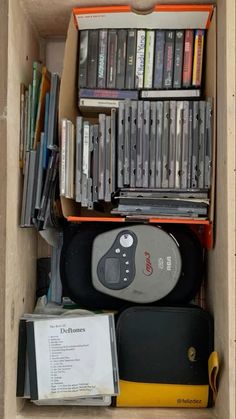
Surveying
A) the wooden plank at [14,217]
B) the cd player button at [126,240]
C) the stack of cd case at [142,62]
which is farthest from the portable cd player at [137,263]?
the stack of cd case at [142,62]

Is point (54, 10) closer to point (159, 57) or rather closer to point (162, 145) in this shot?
point (159, 57)

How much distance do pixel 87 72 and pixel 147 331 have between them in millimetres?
852

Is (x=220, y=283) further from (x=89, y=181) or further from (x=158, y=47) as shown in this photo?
(x=158, y=47)

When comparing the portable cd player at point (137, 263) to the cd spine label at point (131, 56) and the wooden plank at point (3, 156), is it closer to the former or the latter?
→ the wooden plank at point (3, 156)

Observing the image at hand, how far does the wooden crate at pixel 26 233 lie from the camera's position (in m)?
1.37

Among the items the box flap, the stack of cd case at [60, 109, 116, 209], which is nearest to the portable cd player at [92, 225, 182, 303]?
the stack of cd case at [60, 109, 116, 209]

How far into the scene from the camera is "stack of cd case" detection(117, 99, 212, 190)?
1.52 meters

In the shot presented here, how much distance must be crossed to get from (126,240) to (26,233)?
13.8 inches

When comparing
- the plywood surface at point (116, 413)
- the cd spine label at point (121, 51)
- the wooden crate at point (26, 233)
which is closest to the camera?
the wooden crate at point (26, 233)

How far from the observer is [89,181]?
1549mm

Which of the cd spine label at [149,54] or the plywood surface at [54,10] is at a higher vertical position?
the plywood surface at [54,10]

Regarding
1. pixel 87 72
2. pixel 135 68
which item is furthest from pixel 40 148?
pixel 135 68

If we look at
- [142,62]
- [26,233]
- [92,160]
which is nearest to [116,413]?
[26,233]

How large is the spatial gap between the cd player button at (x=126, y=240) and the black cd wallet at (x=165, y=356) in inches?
7.9
